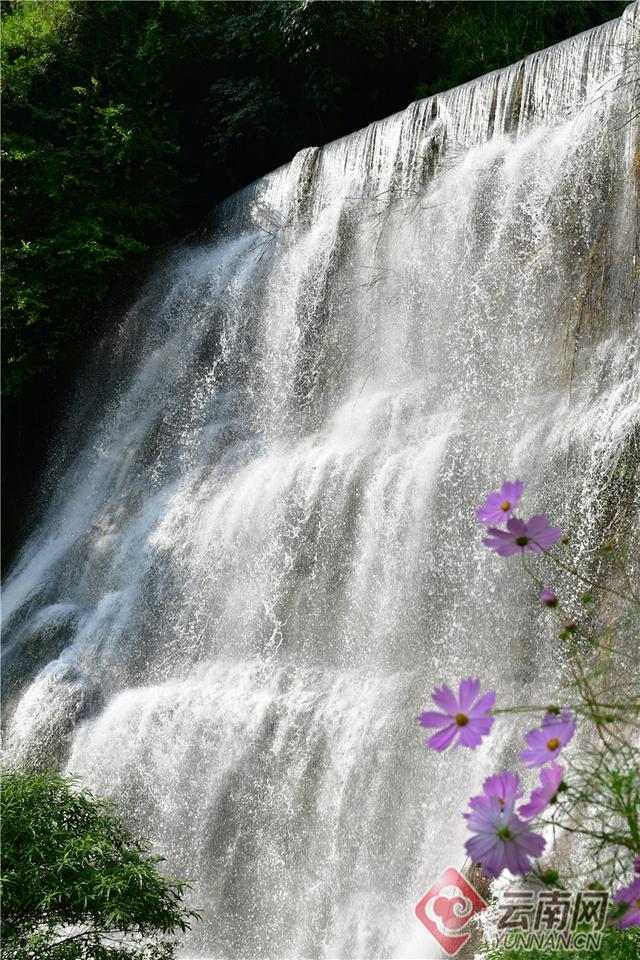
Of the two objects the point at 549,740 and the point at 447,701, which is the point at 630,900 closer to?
the point at 549,740

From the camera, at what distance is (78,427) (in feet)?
35.5

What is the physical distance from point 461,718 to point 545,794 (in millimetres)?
150

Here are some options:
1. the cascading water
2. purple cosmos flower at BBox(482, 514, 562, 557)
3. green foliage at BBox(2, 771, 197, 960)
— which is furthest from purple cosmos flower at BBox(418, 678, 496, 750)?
the cascading water

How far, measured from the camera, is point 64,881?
3.92 metres

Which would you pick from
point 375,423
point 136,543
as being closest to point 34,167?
point 136,543

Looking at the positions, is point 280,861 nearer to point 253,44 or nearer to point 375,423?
point 375,423

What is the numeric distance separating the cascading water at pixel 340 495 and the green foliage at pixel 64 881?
1490 millimetres

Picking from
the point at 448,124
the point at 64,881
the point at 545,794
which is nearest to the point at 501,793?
the point at 545,794

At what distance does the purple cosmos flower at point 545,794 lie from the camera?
1.27 m

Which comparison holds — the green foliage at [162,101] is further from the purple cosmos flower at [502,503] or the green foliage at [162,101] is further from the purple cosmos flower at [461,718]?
the purple cosmos flower at [461,718]

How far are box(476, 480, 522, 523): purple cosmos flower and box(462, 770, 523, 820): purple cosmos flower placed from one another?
1.35 ft

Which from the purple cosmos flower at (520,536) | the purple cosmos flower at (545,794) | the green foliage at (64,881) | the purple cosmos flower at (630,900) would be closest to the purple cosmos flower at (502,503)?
the purple cosmos flower at (520,536)

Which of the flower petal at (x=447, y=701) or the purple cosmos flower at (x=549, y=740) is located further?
the flower petal at (x=447, y=701)

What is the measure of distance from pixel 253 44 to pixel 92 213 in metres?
2.99
